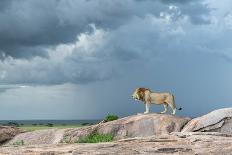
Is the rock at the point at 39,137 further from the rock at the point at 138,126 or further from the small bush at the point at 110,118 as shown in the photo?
the small bush at the point at 110,118

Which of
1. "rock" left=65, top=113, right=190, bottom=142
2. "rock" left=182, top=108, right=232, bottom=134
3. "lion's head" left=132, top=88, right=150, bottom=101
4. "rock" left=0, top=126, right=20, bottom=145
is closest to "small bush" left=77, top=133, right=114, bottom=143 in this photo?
"rock" left=65, top=113, right=190, bottom=142

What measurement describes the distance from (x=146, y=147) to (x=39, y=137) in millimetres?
21338

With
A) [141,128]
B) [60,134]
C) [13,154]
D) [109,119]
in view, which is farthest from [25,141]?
[13,154]

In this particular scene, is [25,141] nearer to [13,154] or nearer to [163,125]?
[163,125]

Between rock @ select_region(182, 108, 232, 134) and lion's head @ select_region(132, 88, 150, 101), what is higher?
lion's head @ select_region(132, 88, 150, 101)

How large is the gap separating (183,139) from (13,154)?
14.7ft

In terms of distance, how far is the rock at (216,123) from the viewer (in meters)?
28.6

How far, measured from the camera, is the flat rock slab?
1212 cm

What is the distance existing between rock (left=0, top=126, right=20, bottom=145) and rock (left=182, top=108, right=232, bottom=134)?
12654 millimetres

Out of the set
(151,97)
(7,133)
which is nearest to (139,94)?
(151,97)

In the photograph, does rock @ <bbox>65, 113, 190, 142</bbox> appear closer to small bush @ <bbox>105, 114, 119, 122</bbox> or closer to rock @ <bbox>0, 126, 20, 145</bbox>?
small bush @ <bbox>105, 114, 119, 122</bbox>

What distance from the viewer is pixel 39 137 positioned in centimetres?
3284

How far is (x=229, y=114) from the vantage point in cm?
2883

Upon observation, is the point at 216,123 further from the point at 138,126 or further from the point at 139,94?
the point at 139,94
